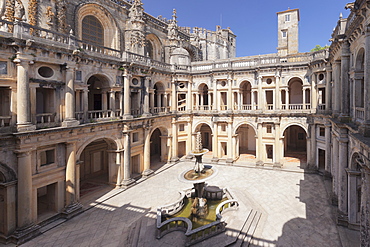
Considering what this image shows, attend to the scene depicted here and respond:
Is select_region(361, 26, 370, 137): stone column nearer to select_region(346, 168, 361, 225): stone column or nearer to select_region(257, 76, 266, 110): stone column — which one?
select_region(346, 168, 361, 225): stone column

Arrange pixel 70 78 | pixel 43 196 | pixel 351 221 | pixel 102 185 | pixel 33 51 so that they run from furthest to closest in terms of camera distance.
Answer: pixel 102 185
pixel 43 196
pixel 70 78
pixel 33 51
pixel 351 221

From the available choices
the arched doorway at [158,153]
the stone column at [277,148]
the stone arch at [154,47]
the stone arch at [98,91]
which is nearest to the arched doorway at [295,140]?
the stone column at [277,148]

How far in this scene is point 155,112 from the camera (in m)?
27.3

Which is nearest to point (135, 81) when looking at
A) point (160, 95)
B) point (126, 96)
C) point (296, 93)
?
point (126, 96)

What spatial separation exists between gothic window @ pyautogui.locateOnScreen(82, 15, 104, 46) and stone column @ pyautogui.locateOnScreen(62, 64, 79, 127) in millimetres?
7521

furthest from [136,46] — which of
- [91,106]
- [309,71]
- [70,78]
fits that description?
[309,71]

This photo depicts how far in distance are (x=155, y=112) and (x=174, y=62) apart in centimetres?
787

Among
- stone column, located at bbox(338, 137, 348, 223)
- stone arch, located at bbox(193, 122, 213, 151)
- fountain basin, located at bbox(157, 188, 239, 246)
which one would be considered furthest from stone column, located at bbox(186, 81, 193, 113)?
stone column, located at bbox(338, 137, 348, 223)

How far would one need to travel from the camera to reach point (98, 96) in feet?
77.6

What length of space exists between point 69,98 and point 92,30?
33.3ft

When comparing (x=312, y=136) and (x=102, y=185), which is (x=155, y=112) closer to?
(x=102, y=185)

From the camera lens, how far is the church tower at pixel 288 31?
32.9 meters

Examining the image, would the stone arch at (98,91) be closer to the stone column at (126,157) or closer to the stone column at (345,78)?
the stone column at (126,157)

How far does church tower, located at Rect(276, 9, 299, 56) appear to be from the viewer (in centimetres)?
3294
